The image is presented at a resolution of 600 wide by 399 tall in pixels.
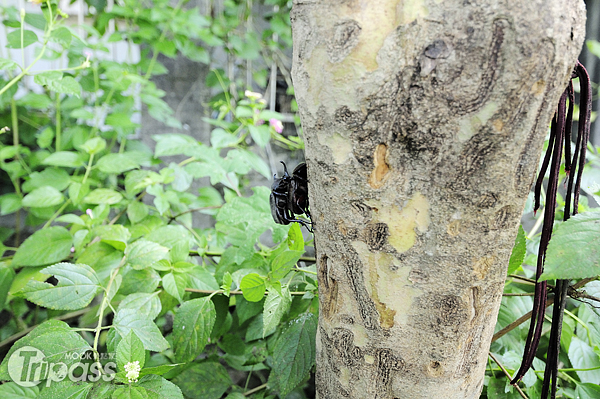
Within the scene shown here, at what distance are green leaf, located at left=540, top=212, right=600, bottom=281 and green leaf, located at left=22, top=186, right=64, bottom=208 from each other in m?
1.32

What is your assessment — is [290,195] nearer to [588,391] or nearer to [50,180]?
[588,391]

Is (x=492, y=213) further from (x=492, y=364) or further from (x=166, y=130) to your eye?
(x=166, y=130)

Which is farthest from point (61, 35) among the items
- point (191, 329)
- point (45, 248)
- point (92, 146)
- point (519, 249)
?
point (519, 249)

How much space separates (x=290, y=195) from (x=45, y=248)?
751 mm

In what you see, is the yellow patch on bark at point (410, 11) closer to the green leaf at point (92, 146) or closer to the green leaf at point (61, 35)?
the green leaf at point (61, 35)

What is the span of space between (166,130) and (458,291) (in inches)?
73.1

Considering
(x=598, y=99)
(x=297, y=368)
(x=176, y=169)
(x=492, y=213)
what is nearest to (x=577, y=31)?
(x=492, y=213)

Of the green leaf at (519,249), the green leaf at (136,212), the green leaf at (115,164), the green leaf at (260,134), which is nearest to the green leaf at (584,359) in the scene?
the green leaf at (519,249)

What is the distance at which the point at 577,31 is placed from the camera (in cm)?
37

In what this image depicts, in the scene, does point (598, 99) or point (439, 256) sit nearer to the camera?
point (439, 256)

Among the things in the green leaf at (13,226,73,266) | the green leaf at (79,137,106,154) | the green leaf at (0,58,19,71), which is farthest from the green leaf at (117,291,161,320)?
the green leaf at (79,137,106,154)

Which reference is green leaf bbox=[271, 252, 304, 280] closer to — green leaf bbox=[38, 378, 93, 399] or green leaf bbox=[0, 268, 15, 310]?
green leaf bbox=[38, 378, 93, 399]

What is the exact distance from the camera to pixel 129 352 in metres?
0.57

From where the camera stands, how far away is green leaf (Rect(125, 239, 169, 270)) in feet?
2.48
